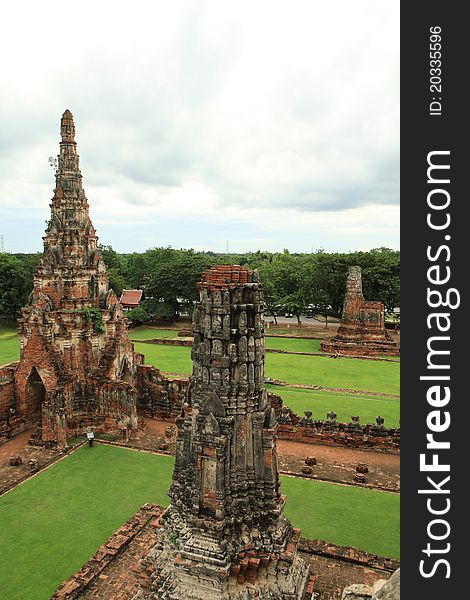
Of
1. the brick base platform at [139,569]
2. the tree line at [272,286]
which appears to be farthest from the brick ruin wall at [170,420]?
the tree line at [272,286]

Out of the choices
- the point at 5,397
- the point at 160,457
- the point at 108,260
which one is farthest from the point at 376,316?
the point at 108,260

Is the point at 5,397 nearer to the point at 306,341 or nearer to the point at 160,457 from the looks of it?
the point at 160,457

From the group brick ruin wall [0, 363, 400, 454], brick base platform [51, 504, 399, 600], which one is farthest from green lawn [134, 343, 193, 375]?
brick base platform [51, 504, 399, 600]

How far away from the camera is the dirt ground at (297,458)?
16.2 m

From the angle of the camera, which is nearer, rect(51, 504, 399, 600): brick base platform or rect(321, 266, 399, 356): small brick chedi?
rect(51, 504, 399, 600): brick base platform

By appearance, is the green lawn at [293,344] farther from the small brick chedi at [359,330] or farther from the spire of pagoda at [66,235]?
the spire of pagoda at [66,235]

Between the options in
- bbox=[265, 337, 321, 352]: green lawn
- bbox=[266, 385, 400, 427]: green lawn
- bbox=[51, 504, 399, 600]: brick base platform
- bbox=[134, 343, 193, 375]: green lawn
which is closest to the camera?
bbox=[51, 504, 399, 600]: brick base platform

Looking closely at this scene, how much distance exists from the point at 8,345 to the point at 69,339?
2190 centimetres

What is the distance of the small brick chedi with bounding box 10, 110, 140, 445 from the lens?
19812 mm

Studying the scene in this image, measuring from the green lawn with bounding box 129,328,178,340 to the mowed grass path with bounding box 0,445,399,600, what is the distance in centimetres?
2601

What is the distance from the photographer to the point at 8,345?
1527 inches

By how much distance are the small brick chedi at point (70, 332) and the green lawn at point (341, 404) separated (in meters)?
8.58

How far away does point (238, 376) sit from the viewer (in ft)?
29.9

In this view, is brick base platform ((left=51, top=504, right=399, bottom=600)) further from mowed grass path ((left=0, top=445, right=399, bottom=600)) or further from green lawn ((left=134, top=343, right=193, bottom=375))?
green lawn ((left=134, top=343, right=193, bottom=375))
